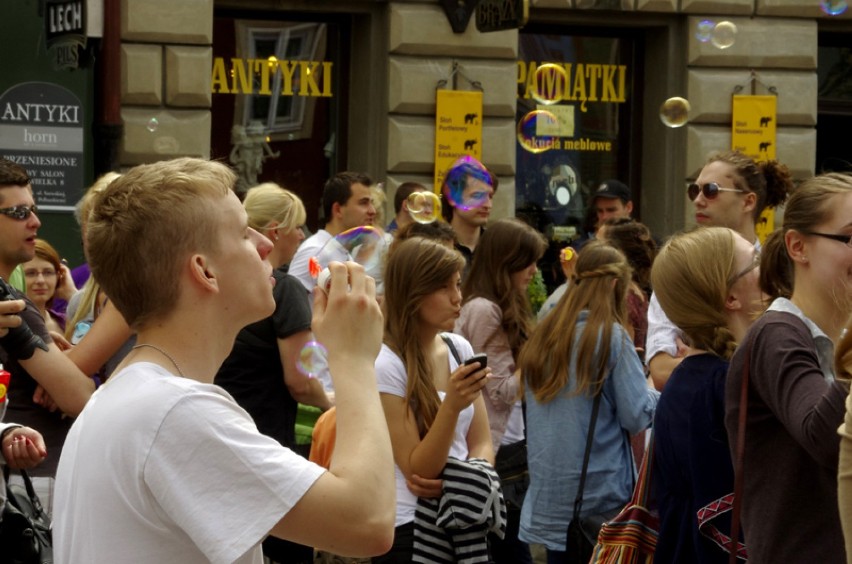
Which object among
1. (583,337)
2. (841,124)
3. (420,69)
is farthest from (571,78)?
(583,337)

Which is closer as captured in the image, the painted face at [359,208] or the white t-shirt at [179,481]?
the white t-shirt at [179,481]

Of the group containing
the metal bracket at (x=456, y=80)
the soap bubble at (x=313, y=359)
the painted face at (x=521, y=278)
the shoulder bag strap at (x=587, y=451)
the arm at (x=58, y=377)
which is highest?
the metal bracket at (x=456, y=80)

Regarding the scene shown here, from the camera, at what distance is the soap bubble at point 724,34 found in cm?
1055

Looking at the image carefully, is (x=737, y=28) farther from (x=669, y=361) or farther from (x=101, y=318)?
(x=101, y=318)

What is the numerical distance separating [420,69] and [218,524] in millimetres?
9042

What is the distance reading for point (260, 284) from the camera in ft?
7.14

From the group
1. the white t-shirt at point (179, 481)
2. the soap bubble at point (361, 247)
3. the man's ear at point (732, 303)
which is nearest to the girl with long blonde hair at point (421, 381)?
the soap bubble at point (361, 247)

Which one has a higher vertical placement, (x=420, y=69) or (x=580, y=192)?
(x=420, y=69)

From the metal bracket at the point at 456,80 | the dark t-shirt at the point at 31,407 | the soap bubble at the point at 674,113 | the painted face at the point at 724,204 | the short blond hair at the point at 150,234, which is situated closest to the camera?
the short blond hair at the point at 150,234

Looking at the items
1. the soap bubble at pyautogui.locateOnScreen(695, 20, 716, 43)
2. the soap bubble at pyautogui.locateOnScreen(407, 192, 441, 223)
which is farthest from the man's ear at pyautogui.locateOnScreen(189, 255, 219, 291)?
the soap bubble at pyautogui.locateOnScreen(695, 20, 716, 43)

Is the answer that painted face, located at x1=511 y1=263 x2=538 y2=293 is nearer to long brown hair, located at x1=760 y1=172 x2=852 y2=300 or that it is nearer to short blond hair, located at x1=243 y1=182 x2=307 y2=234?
short blond hair, located at x1=243 y1=182 x2=307 y2=234

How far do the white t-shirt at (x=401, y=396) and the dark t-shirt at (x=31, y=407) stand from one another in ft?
3.20

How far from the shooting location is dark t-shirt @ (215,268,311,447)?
4859mm

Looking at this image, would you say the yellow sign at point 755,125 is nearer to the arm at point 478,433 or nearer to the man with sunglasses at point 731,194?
the man with sunglasses at point 731,194
